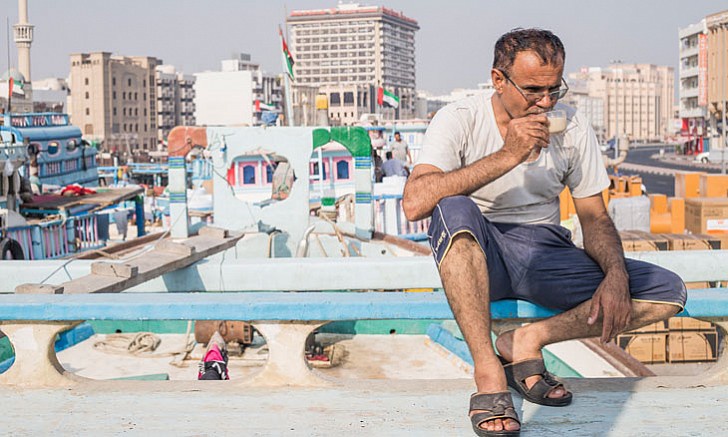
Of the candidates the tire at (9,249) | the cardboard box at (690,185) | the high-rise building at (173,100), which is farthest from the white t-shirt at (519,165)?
the high-rise building at (173,100)

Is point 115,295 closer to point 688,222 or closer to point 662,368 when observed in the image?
point 662,368

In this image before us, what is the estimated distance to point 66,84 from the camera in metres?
142

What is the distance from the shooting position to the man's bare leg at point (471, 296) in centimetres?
307

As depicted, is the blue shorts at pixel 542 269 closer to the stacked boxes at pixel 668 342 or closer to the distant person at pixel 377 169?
the stacked boxes at pixel 668 342

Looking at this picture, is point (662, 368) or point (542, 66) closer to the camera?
point (542, 66)

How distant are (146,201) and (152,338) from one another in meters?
32.3

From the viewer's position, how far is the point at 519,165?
349cm

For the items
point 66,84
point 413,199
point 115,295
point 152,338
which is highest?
point 66,84

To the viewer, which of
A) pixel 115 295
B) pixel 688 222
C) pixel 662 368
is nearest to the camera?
pixel 115 295

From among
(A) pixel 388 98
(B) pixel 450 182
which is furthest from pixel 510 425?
(A) pixel 388 98

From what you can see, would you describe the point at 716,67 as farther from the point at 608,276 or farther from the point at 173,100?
the point at 608,276

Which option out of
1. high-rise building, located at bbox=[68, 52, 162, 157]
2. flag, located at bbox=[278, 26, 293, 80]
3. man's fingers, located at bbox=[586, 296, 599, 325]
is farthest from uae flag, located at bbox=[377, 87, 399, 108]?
high-rise building, located at bbox=[68, 52, 162, 157]

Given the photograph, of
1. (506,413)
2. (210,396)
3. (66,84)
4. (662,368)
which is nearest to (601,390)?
(506,413)

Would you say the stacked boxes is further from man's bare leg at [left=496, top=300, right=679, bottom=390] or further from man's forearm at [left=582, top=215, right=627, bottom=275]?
man's bare leg at [left=496, top=300, right=679, bottom=390]
